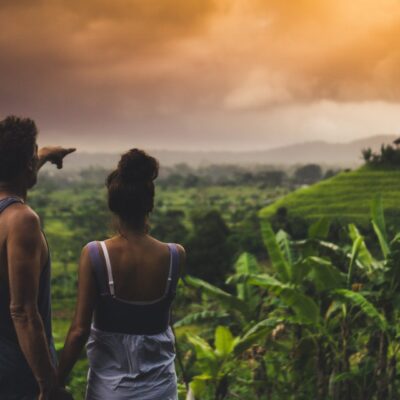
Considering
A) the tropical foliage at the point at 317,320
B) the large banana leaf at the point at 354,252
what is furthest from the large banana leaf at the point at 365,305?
the large banana leaf at the point at 354,252

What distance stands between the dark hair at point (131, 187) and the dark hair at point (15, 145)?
0.86ft

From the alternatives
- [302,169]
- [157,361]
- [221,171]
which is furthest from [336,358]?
[221,171]

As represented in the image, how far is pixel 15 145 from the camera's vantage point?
1.79m

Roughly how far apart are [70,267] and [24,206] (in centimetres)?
3948

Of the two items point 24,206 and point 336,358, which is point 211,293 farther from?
point 24,206

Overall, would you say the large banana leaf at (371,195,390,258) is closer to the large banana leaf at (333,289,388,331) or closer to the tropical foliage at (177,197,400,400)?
the tropical foliage at (177,197,400,400)

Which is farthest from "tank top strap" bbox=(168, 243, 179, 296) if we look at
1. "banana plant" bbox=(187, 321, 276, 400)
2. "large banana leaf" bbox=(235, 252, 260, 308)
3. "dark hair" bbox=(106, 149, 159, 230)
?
"large banana leaf" bbox=(235, 252, 260, 308)

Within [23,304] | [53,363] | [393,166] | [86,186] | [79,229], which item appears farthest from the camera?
[86,186]

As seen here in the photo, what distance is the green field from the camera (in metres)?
31.0

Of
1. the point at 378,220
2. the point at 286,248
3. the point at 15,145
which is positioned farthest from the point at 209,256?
the point at 15,145

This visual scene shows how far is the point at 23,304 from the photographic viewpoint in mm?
1741

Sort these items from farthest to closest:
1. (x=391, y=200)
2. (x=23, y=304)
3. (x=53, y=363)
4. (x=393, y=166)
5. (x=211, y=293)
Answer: (x=393, y=166), (x=391, y=200), (x=211, y=293), (x=53, y=363), (x=23, y=304)

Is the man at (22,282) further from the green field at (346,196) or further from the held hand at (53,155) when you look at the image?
the green field at (346,196)

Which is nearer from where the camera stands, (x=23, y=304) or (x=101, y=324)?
(x=23, y=304)
